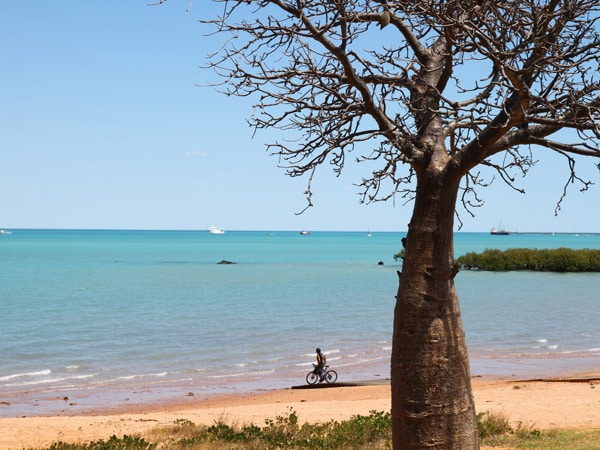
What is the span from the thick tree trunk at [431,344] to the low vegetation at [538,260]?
222ft

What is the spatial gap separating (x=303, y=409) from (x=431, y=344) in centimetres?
920

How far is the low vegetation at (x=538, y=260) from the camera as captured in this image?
72.6 meters

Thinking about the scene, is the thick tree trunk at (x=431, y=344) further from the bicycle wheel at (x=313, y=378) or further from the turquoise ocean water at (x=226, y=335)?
the bicycle wheel at (x=313, y=378)

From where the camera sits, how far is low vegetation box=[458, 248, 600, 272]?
72562 millimetres

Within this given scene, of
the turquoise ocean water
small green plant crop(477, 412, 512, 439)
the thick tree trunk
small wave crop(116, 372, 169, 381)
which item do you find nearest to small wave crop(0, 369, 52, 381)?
the turquoise ocean water

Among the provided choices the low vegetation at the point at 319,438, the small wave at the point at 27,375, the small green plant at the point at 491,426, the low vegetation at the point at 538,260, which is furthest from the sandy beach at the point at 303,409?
the low vegetation at the point at 538,260

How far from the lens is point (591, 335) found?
30.2 metres

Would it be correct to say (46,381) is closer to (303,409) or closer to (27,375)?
(27,375)

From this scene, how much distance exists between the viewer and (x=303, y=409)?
14602 mm

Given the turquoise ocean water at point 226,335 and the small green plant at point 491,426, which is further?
the turquoise ocean water at point 226,335

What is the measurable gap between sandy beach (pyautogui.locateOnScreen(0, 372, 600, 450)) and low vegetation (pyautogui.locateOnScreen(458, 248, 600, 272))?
55.5 metres

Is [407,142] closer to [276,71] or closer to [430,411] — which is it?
[276,71]

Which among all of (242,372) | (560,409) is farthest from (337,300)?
(560,409)

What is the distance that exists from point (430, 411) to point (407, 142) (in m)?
2.12
